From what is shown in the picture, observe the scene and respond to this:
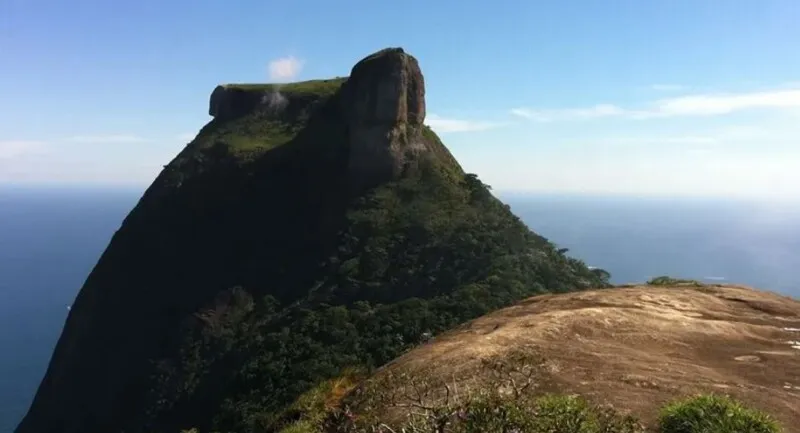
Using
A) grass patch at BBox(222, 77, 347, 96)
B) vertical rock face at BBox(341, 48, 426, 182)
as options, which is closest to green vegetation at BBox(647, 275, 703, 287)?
vertical rock face at BBox(341, 48, 426, 182)

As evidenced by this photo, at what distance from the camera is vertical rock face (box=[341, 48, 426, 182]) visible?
252ft

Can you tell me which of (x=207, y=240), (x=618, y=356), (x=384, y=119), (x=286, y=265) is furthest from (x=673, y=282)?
(x=207, y=240)

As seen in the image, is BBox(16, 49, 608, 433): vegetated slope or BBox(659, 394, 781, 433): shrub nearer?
BBox(659, 394, 781, 433): shrub

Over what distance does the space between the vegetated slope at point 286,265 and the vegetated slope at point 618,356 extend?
1402 inches

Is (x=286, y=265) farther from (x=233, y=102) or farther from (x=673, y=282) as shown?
(x=673, y=282)

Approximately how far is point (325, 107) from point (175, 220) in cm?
2788

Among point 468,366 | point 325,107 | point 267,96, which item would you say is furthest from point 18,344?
point 468,366

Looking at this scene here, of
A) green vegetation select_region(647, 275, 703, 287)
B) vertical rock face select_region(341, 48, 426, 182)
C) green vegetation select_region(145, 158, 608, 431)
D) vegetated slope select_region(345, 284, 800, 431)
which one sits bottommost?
green vegetation select_region(145, 158, 608, 431)

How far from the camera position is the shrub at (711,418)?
6293 millimetres

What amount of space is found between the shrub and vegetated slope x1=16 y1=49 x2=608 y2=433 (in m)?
40.3

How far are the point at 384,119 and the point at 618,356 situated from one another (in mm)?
69386

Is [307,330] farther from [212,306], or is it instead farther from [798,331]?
[798,331]

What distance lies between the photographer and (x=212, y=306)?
7225 cm

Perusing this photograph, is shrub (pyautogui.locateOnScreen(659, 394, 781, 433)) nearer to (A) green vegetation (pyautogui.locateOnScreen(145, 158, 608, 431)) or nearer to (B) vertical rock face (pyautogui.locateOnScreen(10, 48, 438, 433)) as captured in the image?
(A) green vegetation (pyautogui.locateOnScreen(145, 158, 608, 431))
